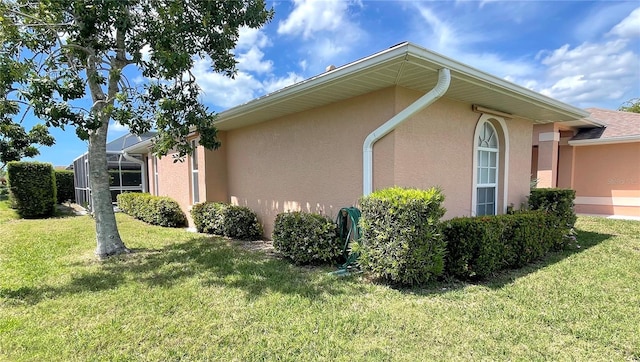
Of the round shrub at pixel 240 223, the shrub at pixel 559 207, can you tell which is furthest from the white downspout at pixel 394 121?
the shrub at pixel 559 207

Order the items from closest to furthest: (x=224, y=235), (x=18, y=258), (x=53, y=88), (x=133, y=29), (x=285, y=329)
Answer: (x=285, y=329)
(x=53, y=88)
(x=133, y=29)
(x=18, y=258)
(x=224, y=235)

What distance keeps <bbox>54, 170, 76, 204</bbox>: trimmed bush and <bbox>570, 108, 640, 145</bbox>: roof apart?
28124 millimetres

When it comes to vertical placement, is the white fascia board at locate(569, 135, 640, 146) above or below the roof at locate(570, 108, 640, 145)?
below

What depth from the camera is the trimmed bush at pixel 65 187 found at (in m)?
21.1

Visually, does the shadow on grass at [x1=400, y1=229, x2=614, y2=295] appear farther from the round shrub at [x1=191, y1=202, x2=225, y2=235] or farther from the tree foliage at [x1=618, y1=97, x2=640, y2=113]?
the tree foliage at [x1=618, y1=97, x2=640, y2=113]

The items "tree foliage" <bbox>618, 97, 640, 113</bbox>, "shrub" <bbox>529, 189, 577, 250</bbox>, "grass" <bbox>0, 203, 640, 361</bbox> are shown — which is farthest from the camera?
"tree foliage" <bbox>618, 97, 640, 113</bbox>

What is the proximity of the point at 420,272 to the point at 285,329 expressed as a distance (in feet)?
6.92

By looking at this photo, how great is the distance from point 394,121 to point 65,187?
24477mm

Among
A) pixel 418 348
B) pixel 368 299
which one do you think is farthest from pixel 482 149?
pixel 418 348

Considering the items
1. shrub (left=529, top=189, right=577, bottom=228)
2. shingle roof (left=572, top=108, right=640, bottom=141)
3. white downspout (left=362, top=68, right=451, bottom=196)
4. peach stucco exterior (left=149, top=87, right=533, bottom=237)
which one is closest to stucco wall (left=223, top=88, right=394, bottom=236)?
peach stucco exterior (left=149, top=87, right=533, bottom=237)

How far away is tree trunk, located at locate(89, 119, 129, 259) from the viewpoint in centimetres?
671

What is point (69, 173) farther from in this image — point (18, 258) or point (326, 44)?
point (326, 44)

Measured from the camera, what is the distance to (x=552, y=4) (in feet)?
23.6

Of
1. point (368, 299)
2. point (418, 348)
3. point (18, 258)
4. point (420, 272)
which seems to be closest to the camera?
point (418, 348)
